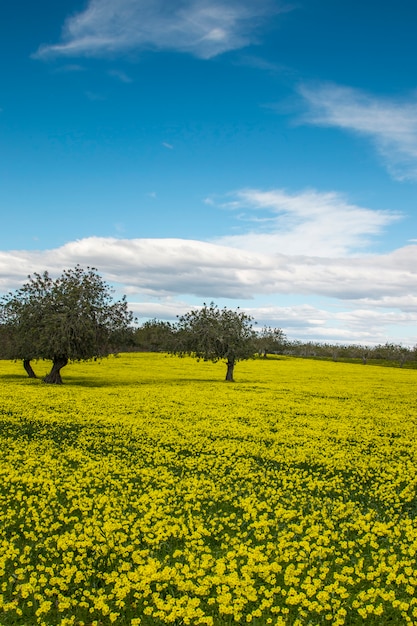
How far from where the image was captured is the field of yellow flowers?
8.59m

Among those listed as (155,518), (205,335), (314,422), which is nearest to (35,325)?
(205,335)

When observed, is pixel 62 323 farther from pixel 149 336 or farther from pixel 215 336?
pixel 149 336

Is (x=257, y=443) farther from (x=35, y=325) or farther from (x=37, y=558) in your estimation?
(x=35, y=325)

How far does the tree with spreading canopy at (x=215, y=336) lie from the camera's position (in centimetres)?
5203

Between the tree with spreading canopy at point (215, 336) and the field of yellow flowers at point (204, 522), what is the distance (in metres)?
25.3

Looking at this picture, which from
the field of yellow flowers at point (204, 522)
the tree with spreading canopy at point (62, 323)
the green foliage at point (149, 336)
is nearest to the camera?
the field of yellow flowers at point (204, 522)

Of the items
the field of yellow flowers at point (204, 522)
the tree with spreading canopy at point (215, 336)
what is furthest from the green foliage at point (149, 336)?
the field of yellow flowers at point (204, 522)

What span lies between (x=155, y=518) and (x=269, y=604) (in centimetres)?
471

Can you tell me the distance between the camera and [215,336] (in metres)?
51.9

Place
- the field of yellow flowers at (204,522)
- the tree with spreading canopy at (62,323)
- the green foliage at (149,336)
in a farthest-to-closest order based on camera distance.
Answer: the green foliage at (149,336), the tree with spreading canopy at (62,323), the field of yellow flowers at (204,522)

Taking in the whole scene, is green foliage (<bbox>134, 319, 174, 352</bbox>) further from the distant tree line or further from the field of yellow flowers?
the field of yellow flowers

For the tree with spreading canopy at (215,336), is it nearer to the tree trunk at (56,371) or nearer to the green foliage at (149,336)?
the tree trunk at (56,371)

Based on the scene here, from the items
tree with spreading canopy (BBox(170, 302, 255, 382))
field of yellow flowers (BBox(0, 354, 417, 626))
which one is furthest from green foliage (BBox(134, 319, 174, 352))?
field of yellow flowers (BBox(0, 354, 417, 626))

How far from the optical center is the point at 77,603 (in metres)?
8.69
